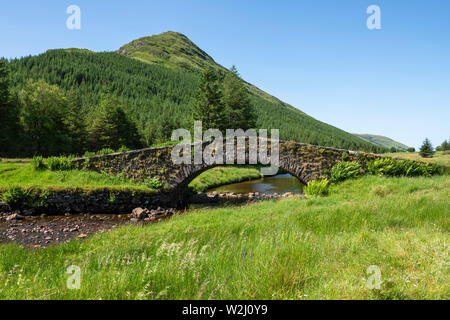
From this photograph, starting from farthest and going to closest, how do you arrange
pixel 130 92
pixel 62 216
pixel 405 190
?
pixel 130 92, pixel 62 216, pixel 405 190

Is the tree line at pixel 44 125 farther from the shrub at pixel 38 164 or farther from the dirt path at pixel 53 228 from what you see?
the dirt path at pixel 53 228

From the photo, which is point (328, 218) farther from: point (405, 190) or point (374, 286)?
point (405, 190)

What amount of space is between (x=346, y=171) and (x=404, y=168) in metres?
3.08

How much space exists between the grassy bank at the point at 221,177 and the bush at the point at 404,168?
16.0 meters

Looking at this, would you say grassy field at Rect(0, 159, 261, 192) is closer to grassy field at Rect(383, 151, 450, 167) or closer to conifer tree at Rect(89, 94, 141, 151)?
grassy field at Rect(383, 151, 450, 167)

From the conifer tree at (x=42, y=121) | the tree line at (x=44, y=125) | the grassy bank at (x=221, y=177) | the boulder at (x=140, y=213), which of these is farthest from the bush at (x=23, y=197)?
the conifer tree at (x=42, y=121)

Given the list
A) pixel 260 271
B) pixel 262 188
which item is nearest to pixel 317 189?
pixel 260 271

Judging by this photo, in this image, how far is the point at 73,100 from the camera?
49.4m

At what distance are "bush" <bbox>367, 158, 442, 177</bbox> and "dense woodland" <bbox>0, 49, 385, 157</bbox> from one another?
120 feet

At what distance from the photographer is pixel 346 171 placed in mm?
14375

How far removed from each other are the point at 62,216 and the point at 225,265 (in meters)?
14.1

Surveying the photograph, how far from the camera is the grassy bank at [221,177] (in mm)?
27781
